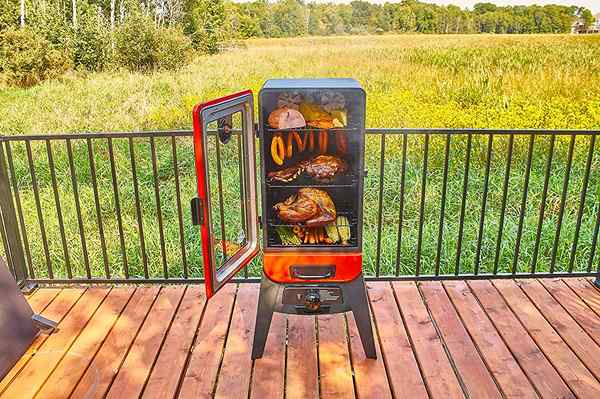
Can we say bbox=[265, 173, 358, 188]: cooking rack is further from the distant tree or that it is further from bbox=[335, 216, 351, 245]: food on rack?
the distant tree

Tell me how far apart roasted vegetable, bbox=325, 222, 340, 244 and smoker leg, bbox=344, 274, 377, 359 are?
191 mm

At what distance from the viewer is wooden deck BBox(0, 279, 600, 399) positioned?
2076 millimetres

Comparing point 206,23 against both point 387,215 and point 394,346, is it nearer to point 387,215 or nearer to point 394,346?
point 387,215

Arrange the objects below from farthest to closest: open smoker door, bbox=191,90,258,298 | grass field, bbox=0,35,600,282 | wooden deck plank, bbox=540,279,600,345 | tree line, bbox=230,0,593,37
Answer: tree line, bbox=230,0,593,37 → grass field, bbox=0,35,600,282 → wooden deck plank, bbox=540,279,600,345 → open smoker door, bbox=191,90,258,298

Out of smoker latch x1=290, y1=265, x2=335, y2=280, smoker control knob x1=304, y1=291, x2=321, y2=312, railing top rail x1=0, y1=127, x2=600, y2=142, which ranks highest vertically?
railing top rail x1=0, y1=127, x2=600, y2=142

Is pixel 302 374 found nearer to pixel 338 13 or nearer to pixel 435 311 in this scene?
pixel 435 311

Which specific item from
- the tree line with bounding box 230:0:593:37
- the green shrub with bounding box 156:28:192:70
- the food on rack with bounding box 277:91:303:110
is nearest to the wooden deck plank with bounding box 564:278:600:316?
the food on rack with bounding box 277:91:303:110

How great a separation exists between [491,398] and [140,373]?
1411 mm

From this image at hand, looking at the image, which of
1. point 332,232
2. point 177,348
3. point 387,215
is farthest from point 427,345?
point 387,215

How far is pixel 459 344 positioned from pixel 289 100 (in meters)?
1.33

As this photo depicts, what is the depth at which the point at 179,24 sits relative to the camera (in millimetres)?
10367

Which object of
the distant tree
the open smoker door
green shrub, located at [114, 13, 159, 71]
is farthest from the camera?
green shrub, located at [114, 13, 159, 71]

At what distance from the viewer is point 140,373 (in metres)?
2.18

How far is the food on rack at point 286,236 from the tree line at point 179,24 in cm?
748
